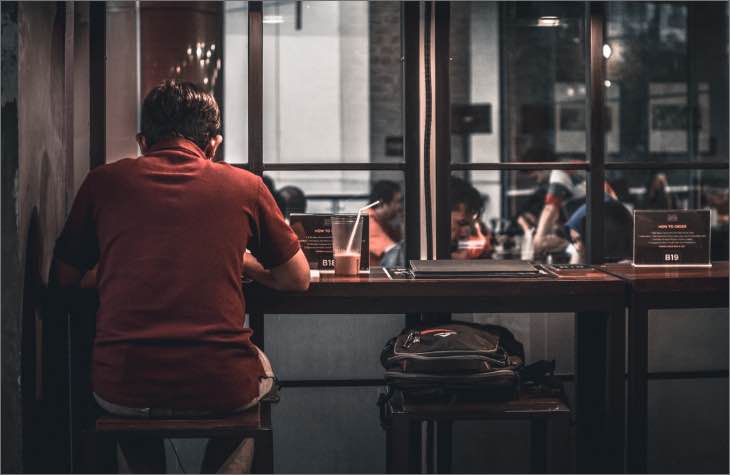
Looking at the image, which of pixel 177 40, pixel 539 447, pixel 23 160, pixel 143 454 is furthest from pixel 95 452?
pixel 177 40

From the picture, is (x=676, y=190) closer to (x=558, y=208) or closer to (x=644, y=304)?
(x=558, y=208)

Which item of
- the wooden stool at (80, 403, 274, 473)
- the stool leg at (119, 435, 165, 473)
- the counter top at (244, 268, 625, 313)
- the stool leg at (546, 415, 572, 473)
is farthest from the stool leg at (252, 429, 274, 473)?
the stool leg at (546, 415, 572, 473)

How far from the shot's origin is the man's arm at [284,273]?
2.13 metres

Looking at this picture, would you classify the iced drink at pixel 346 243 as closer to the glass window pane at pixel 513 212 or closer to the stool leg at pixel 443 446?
the glass window pane at pixel 513 212

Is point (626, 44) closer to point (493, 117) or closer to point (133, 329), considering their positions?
point (493, 117)

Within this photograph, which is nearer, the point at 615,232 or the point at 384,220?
the point at 615,232

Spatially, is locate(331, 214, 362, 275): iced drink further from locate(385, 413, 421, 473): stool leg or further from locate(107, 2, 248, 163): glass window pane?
locate(107, 2, 248, 163): glass window pane

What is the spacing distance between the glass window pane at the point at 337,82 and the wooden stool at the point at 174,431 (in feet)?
22.6

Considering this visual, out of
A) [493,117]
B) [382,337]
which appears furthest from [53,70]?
[493,117]

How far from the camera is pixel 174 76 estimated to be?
4457 millimetres

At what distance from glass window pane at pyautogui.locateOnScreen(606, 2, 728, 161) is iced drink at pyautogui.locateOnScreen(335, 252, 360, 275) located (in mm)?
6747

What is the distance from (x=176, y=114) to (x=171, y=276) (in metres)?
0.43

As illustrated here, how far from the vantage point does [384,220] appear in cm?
471

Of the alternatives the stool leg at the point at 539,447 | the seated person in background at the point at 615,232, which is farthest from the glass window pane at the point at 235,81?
the stool leg at the point at 539,447
